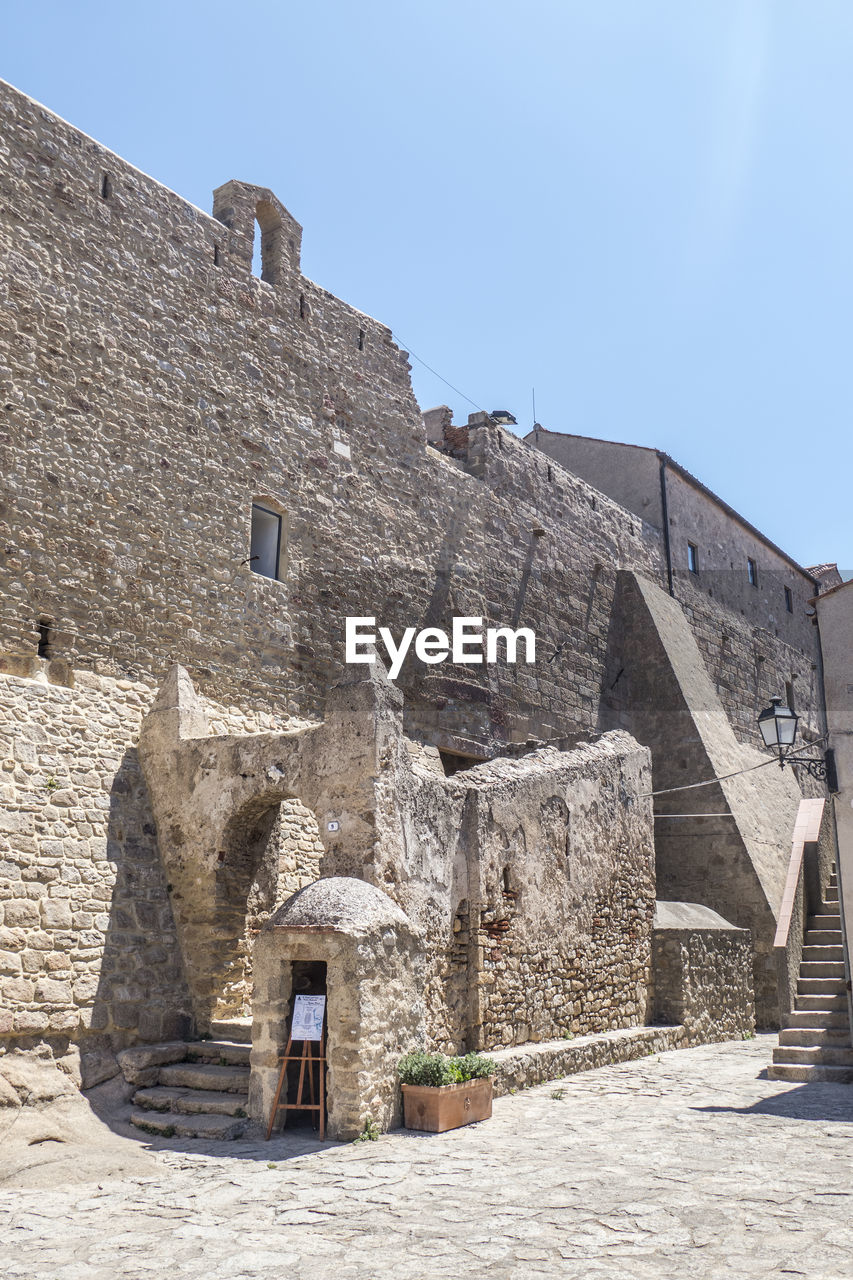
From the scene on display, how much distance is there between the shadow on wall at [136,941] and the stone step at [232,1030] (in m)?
0.22

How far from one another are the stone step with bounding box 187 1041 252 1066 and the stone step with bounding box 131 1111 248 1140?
829 mm

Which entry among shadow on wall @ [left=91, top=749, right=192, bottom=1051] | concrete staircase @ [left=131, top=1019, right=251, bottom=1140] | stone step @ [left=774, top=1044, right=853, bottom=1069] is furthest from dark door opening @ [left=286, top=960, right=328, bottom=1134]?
stone step @ [left=774, top=1044, right=853, bottom=1069]

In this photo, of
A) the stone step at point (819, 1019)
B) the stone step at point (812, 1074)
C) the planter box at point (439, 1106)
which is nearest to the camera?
the planter box at point (439, 1106)

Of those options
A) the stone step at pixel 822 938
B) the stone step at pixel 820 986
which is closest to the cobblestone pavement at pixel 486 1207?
the stone step at pixel 820 986

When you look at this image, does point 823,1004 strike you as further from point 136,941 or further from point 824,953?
point 136,941

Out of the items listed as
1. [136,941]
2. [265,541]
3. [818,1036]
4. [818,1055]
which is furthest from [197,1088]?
[818,1036]

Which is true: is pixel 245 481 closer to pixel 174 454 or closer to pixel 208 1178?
pixel 174 454

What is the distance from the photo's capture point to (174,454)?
11.0m

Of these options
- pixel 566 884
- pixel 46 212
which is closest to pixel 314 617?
pixel 566 884

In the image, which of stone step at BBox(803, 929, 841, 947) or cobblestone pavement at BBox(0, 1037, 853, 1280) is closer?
cobblestone pavement at BBox(0, 1037, 853, 1280)

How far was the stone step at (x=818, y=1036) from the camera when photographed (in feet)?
34.8

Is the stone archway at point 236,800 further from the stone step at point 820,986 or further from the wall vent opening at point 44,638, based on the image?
the stone step at point 820,986

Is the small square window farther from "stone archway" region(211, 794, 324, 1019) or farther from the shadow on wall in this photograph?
the shadow on wall

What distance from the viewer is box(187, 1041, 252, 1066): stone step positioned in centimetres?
860
